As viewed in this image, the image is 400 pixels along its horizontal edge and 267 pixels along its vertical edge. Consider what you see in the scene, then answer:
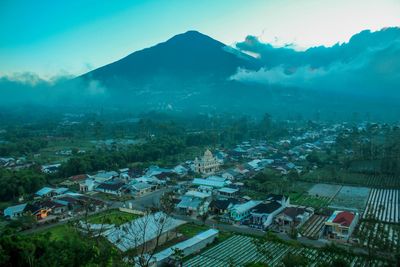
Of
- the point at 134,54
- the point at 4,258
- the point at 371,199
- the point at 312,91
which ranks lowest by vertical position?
the point at 371,199

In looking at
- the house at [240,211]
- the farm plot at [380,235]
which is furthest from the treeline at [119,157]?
the farm plot at [380,235]

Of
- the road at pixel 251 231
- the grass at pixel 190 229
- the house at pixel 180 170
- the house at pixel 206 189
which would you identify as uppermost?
the house at pixel 180 170

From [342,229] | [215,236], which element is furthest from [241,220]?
[342,229]

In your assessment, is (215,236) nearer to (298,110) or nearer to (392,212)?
(392,212)

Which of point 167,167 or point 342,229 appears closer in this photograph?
point 342,229

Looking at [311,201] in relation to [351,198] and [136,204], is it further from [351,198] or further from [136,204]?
[136,204]

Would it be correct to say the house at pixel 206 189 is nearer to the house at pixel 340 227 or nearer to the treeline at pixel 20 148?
the house at pixel 340 227
